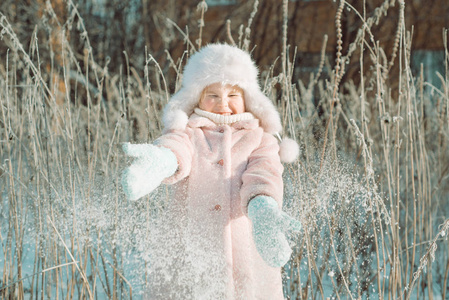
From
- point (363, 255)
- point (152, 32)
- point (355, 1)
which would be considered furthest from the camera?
point (152, 32)

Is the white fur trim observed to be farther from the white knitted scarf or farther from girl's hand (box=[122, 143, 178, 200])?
girl's hand (box=[122, 143, 178, 200])

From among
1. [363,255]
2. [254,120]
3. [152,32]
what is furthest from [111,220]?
[152,32]

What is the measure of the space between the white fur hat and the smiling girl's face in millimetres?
19

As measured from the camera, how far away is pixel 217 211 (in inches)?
48.4

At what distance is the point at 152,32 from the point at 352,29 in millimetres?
2966

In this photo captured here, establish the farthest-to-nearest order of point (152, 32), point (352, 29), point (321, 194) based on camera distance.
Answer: point (152, 32), point (352, 29), point (321, 194)

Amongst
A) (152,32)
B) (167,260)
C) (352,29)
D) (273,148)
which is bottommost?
(167,260)

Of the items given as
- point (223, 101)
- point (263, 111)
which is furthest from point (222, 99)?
point (263, 111)

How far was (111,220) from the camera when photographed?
6.24 feet

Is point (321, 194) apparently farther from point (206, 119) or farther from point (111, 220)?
point (111, 220)

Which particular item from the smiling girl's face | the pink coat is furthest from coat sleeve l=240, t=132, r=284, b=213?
the smiling girl's face

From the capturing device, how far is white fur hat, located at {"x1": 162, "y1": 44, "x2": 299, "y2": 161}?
1.34 meters

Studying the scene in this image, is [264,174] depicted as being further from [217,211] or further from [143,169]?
[143,169]

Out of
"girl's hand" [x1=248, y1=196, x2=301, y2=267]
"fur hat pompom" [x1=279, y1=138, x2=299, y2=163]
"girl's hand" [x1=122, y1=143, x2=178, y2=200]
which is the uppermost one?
"fur hat pompom" [x1=279, y1=138, x2=299, y2=163]
